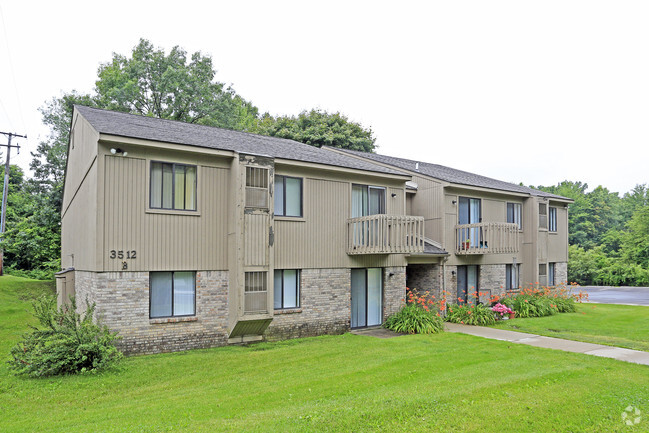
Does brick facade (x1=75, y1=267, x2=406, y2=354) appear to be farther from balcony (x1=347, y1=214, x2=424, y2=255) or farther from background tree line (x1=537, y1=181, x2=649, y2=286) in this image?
background tree line (x1=537, y1=181, x2=649, y2=286)

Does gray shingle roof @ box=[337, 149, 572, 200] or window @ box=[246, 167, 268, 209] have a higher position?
gray shingle roof @ box=[337, 149, 572, 200]

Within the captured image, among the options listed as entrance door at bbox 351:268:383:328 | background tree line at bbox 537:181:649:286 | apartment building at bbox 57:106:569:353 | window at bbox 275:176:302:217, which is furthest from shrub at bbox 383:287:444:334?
background tree line at bbox 537:181:649:286

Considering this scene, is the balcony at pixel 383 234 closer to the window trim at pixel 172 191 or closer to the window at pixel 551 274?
the window trim at pixel 172 191

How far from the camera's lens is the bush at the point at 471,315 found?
15531 millimetres

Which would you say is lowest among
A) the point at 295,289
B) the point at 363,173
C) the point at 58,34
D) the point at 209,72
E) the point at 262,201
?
the point at 295,289

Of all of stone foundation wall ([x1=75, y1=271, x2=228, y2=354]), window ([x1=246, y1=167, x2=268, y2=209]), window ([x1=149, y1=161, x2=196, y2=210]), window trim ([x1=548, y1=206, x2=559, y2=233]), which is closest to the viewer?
stone foundation wall ([x1=75, y1=271, x2=228, y2=354])

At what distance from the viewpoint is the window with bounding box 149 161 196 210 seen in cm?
1077

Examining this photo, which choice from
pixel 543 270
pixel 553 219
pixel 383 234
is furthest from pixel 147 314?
pixel 553 219

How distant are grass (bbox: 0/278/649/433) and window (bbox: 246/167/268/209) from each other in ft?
12.3

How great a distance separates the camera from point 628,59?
1492 centimetres

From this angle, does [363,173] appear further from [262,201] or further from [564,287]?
[564,287]

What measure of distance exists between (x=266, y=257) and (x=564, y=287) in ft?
55.7

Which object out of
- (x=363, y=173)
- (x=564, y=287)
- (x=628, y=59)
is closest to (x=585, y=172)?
(x=564, y=287)

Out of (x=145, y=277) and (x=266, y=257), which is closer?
(x=145, y=277)
